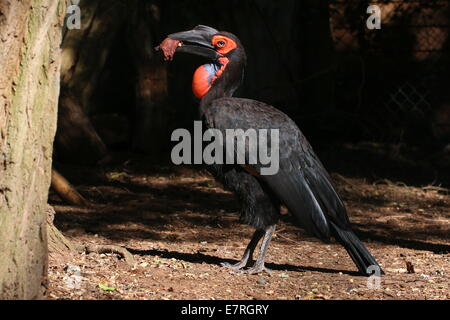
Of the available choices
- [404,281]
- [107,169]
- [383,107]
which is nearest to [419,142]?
[383,107]

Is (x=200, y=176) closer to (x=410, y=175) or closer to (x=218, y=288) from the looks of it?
(x=410, y=175)

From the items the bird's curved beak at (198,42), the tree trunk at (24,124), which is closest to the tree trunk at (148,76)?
the bird's curved beak at (198,42)

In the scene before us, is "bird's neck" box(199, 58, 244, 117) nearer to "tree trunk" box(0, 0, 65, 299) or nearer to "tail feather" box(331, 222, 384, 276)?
"tail feather" box(331, 222, 384, 276)

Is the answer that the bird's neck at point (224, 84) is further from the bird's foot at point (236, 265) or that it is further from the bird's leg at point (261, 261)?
the bird's foot at point (236, 265)

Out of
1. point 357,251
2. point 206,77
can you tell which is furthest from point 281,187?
point 206,77

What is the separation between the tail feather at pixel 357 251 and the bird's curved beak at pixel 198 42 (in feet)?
5.02

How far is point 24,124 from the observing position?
391 cm

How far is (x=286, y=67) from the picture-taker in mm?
10320

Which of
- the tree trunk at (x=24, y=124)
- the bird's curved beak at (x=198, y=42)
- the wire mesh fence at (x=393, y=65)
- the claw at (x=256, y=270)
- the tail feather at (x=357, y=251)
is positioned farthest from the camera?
the wire mesh fence at (x=393, y=65)

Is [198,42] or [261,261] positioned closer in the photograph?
[261,261]

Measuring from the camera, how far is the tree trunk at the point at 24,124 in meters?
3.85

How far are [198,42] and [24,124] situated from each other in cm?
230

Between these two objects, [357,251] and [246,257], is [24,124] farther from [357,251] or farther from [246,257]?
[357,251]
